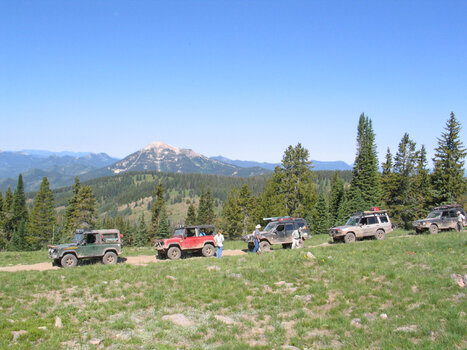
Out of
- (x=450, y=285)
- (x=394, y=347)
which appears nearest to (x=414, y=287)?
(x=450, y=285)

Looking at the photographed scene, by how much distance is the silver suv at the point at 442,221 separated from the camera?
26.4 metres

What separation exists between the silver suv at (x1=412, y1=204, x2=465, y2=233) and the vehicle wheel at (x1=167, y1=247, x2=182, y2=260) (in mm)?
19020

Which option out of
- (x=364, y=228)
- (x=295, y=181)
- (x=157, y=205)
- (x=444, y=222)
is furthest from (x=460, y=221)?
(x=157, y=205)

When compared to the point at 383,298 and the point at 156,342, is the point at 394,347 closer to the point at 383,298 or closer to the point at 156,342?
the point at 383,298

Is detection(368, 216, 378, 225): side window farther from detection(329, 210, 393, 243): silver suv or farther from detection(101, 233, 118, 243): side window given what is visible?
detection(101, 233, 118, 243): side window

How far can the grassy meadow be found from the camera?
33.5 feet

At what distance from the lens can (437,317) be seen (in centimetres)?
1068

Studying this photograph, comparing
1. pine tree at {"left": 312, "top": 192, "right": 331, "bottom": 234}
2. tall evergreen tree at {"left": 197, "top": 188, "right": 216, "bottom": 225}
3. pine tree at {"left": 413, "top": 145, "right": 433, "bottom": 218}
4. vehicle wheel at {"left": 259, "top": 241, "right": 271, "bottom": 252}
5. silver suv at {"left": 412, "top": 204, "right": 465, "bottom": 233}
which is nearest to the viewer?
vehicle wheel at {"left": 259, "top": 241, "right": 271, "bottom": 252}

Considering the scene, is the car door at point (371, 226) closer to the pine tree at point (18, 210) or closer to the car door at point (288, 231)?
the car door at point (288, 231)

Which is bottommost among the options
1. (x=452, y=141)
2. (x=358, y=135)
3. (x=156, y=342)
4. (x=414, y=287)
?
(x=156, y=342)

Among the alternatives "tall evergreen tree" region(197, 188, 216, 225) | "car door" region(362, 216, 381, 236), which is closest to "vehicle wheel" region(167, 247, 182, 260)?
"car door" region(362, 216, 381, 236)

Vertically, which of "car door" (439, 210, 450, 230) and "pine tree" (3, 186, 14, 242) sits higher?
"car door" (439, 210, 450, 230)

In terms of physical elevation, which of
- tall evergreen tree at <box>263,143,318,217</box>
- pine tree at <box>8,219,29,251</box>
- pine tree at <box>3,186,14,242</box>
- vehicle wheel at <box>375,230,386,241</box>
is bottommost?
pine tree at <box>8,219,29,251</box>

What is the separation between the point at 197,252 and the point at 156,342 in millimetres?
14396
